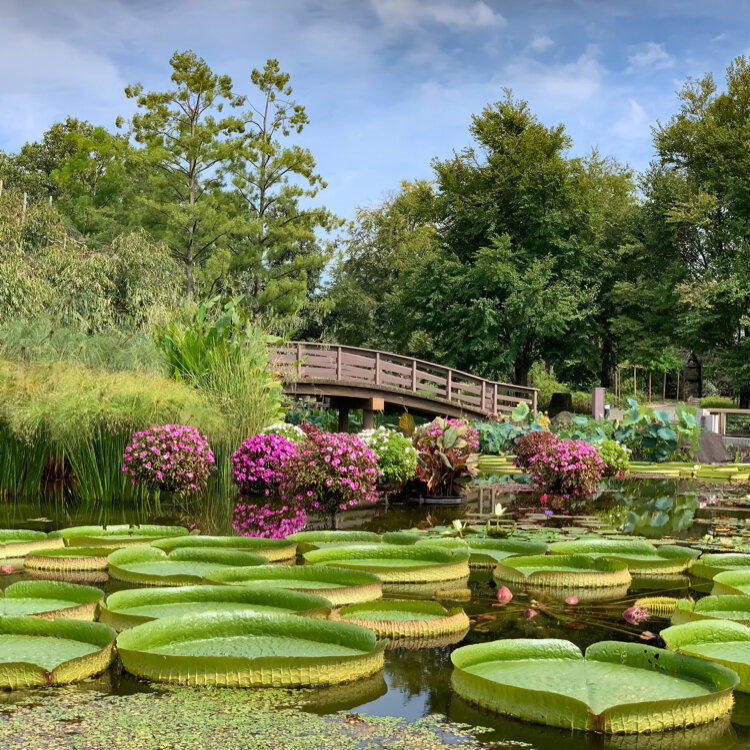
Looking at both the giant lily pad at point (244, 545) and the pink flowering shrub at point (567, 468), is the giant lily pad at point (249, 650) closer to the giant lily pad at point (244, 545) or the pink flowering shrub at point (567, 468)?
the giant lily pad at point (244, 545)

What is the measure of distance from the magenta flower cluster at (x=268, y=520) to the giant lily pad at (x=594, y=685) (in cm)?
338

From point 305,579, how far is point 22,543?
74.2 inches

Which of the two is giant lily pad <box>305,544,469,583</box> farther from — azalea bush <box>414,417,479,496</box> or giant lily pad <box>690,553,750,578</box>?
azalea bush <box>414,417,479,496</box>

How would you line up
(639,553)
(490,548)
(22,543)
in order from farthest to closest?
(490,548)
(639,553)
(22,543)

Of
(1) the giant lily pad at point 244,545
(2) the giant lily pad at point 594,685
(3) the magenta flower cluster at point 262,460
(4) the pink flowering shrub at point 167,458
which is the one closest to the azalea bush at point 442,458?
(3) the magenta flower cluster at point 262,460

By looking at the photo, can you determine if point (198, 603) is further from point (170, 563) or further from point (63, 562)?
point (63, 562)

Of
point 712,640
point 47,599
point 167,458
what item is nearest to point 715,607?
point 712,640

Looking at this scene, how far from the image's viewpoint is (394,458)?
8.66m

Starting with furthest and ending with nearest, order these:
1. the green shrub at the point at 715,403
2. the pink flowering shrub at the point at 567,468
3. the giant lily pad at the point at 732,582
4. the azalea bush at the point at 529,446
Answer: the green shrub at the point at 715,403
the azalea bush at the point at 529,446
the pink flowering shrub at the point at 567,468
the giant lily pad at the point at 732,582

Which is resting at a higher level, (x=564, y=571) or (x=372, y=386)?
(x=372, y=386)

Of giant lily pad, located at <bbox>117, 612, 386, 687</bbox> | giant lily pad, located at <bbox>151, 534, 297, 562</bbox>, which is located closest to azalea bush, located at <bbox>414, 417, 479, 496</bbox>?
giant lily pad, located at <bbox>151, 534, 297, 562</bbox>

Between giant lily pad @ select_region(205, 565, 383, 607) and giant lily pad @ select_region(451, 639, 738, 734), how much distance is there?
1020 mm

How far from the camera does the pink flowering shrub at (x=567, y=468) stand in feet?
32.0

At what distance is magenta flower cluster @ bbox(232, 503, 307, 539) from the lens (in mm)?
6305
